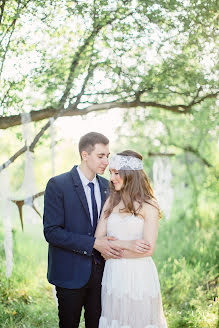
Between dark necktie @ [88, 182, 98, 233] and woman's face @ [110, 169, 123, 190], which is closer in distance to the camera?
woman's face @ [110, 169, 123, 190]

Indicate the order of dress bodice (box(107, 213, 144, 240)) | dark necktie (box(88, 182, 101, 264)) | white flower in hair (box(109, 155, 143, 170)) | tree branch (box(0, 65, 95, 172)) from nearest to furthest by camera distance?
dress bodice (box(107, 213, 144, 240)) < white flower in hair (box(109, 155, 143, 170)) < dark necktie (box(88, 182, 101, 264)) < tree branch (box(0, 65, 95, 172))

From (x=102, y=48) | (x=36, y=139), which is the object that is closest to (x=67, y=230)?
(x=36, y=139)

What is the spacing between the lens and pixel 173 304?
4777 millimetres

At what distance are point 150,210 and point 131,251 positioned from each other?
31 cm

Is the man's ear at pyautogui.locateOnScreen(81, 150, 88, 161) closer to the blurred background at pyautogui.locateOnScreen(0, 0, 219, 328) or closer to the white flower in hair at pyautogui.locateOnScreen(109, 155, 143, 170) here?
the white flower in hair at pyautogui.locateOnScreen(109, 155, 143, 170)

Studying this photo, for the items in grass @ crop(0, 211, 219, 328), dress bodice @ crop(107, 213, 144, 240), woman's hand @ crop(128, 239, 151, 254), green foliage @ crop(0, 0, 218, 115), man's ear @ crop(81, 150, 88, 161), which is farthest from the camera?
grass @ crop(0, 211, 219, 328)

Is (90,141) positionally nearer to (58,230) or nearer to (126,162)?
(126,162)

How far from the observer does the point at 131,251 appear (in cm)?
274

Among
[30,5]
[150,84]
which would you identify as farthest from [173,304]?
[30,5]

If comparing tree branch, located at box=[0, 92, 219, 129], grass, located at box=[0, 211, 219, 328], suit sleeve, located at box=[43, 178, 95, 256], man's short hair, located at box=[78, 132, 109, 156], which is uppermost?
tree branch, located at box=[0, 92, 219, 129]

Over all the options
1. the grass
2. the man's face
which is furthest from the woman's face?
the grass

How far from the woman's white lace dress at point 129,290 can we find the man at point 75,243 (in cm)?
14

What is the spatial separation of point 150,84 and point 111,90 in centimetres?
44

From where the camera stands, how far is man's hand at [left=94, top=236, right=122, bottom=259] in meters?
2.75
